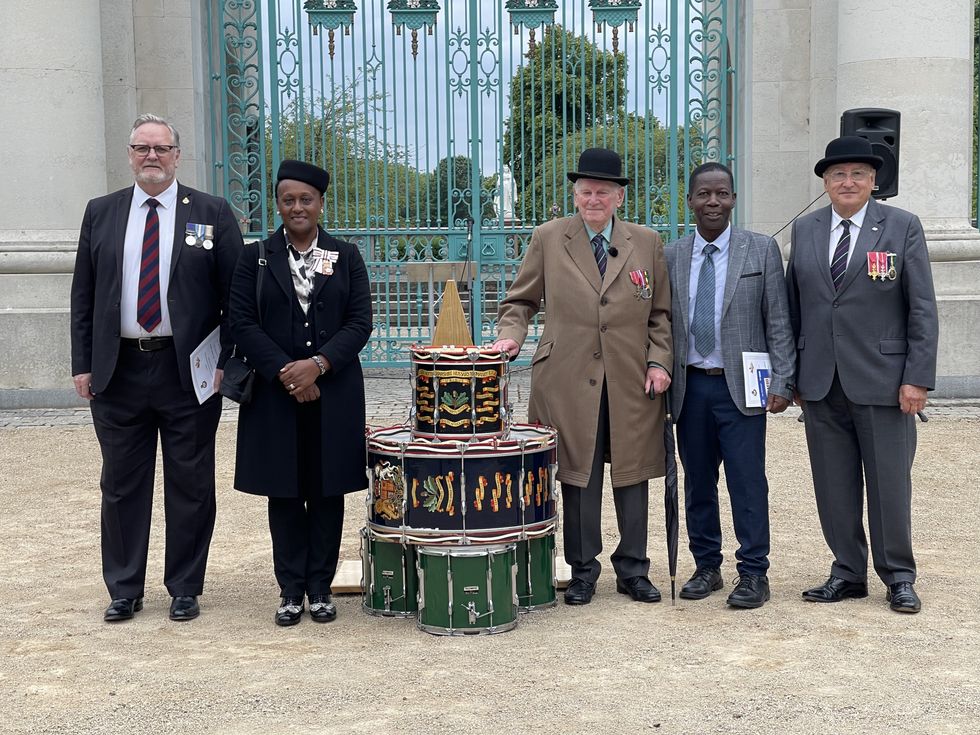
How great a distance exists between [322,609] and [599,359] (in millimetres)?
1537

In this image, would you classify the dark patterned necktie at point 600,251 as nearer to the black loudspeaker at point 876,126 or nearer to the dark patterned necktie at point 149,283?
the dark patterned necktie at point 149,283

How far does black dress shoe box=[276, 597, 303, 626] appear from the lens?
5.21 m

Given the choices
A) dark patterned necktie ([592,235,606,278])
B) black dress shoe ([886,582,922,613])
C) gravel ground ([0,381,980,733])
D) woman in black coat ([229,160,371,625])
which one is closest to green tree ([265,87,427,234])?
gravel ground ([0,381,980,733])

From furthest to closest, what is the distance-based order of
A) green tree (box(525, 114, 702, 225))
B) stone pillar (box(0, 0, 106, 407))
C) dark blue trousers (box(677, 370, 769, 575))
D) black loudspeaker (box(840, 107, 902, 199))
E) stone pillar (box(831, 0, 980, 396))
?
green tree (box(525, 114, 702, 225)) < stone pillar (box(0, 0, 106, 407)) < stone pillar (box(831, 0, 980, 396)) < black loudspeaker (box(840, 107, 902, 199)) < dark blue trousers (box(677, 370, 769, 575))

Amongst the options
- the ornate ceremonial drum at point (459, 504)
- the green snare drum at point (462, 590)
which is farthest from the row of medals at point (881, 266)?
the green snare drum at point (462, 590)

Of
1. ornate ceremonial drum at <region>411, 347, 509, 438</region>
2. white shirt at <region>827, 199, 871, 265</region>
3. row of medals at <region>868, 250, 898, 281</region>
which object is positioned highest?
white shirt at <region>827, 199, 871, 265</region>

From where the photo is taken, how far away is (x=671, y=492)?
18.2 ft

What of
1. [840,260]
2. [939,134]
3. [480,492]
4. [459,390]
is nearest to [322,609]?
[480,492]

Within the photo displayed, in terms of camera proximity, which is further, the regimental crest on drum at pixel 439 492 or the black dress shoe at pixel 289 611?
the black dress shoe at pixel 289 611

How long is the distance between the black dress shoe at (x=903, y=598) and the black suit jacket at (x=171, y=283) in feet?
9.62

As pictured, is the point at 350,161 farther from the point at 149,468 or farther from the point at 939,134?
the point at 149,468

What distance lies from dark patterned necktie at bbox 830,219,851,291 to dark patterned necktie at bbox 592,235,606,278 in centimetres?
94

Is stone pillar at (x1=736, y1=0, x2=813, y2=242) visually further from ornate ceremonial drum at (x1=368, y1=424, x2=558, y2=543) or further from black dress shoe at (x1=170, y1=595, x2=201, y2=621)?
black dress shoe at (x1=170, y1=595, x2=201, y2=621)

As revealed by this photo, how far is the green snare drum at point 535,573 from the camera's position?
531 cm
